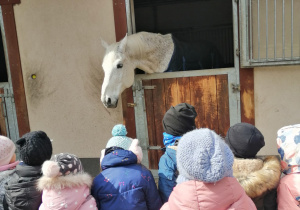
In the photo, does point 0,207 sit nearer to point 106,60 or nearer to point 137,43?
point 106,60

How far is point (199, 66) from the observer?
4184 millimetres

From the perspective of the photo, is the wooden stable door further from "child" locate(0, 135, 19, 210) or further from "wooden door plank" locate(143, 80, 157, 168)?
"child" locate(0, 135, 19, 210)

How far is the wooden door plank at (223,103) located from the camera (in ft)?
11.0

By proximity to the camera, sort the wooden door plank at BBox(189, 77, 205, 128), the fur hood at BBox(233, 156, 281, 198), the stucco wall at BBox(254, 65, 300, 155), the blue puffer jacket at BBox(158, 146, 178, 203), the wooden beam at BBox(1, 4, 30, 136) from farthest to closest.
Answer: the wooden beam at BBox(1, 4, 30, 136)
the wooden door plank at BBox(189, 77, 205, 128)
the stucco wall at BBox(254, 65, 300, 155)
the blue puffer jacket at BBox(158, 146, 178, 203)
the fur hood at BBox(233, 156, 281, 198)

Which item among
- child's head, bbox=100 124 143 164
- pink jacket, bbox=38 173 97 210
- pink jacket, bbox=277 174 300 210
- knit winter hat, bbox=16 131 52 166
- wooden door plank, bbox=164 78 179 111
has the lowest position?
pink jacket, bbox=277 174 300 210

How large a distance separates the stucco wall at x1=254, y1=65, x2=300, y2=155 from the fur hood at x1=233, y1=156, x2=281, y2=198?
1540 mm

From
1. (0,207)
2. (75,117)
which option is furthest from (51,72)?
(0,207)

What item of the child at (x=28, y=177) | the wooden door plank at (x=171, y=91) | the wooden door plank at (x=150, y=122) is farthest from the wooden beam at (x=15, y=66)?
the child at (x=28, y=177)

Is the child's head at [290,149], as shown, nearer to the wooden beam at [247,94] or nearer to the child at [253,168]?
the child at [253,168]

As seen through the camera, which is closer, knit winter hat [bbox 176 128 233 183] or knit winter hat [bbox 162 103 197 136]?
knit winter hat [bbox 176 128 233 183]

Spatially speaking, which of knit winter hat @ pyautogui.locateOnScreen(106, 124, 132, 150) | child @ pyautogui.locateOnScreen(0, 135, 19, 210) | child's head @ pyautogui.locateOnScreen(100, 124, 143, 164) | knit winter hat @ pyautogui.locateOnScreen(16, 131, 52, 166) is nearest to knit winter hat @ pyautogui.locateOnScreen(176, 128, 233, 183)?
child's head @ pyautogui.locateOnScreen(100, 124, 143, 164)

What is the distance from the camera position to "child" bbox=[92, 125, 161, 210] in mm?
1863

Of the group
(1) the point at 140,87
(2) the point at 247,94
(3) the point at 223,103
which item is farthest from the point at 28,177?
(2) the point at 247,94

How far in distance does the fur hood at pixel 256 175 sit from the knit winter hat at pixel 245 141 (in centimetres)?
5
